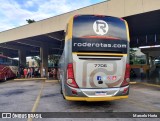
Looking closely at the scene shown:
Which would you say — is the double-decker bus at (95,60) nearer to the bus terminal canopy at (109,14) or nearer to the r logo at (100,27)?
the r logo at (100,27)

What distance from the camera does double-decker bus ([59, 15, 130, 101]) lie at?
8203 mm

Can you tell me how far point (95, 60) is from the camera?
8.27 meters

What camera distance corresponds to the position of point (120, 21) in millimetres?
8820

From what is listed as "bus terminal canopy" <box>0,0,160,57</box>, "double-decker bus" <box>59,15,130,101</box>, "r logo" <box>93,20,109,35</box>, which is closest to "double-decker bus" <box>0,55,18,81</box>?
"bus terminal canopy" <box>0,0,160,57</box>

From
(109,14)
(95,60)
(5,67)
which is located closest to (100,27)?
(95,60)

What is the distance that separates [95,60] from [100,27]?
1325mm

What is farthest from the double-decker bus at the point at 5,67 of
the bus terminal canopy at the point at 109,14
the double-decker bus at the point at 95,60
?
the double-decker bus at the point at 95,60

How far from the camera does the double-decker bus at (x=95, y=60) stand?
323 inches

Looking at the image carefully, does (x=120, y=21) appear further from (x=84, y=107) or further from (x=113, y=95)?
(x=84, y=107)

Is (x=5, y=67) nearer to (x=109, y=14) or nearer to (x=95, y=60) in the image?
(x=109, y=14)

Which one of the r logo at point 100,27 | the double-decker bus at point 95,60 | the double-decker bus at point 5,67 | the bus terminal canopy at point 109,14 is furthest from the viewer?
the double-decker bus at point 5,67

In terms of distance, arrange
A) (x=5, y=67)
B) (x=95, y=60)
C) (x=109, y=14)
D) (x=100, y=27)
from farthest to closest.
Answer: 1. (x=5, y=67)
2. (x=109, y=14)
3. (x=100, y=27)
4. (x=95, y=60)

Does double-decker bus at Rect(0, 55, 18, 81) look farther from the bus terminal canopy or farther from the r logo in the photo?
the r logo

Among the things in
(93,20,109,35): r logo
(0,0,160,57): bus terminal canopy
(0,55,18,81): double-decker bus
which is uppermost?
(0,0,160,57): bus terminal canopy
